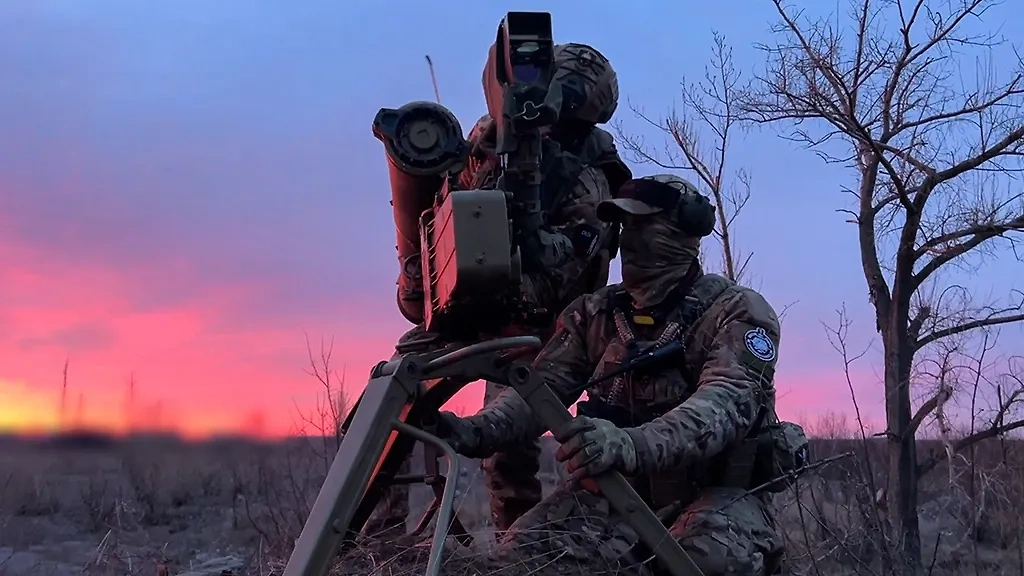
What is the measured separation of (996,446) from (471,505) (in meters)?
4.37

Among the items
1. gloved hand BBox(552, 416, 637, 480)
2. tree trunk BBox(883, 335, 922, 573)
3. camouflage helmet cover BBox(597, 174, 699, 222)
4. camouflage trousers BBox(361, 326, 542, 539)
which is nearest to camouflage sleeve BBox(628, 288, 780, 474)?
gloved hand BBox(552, 416, 637, 480)

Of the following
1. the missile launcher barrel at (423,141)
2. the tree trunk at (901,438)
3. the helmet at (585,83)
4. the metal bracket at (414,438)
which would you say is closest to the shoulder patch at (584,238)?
the helmet at (585,83)

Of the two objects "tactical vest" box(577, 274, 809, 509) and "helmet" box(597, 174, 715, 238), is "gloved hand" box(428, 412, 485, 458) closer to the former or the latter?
"tactical vest" box(577, 274, 809, 509)

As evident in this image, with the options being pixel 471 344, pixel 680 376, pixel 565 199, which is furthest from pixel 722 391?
pixel 565 199

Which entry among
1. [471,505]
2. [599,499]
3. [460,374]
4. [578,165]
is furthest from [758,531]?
[471,505]

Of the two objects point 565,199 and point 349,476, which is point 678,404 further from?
point 349,476

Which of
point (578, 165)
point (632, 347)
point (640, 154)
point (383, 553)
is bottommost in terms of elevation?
point (383, 553)

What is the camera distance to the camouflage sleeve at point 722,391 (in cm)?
321

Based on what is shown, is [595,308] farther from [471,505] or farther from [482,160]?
[471,505]

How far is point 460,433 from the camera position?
11.9 ft

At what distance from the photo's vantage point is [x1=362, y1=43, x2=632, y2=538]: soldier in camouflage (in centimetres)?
449

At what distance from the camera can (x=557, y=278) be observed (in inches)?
179

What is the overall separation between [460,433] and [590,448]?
2.45ft

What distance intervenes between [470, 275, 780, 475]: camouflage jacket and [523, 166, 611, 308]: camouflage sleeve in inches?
10.5
